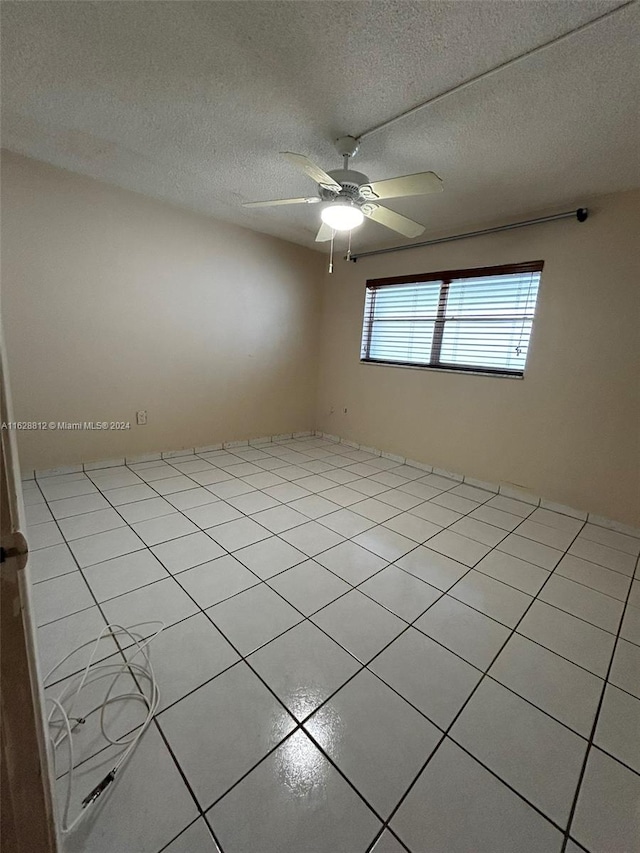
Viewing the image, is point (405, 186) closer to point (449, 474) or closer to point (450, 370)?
point (450, 370)

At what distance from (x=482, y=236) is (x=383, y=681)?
11.2ft

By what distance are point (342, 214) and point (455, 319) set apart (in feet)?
6.03

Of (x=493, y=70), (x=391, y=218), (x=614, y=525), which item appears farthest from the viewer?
(x=614, y=525)

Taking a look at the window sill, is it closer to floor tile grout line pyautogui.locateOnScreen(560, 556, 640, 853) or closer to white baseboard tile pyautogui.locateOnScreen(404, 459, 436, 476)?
white baseboard tile pyautogui.locateOnScreen(404, 459, 436, 476)

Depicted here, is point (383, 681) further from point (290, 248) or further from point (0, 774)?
point (290, 248)

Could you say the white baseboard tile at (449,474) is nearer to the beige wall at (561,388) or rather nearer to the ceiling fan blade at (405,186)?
the beige wall at (561,388)

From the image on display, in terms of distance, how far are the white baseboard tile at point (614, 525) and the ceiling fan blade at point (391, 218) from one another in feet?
8.24

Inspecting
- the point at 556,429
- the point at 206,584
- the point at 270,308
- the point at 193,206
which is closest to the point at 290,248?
the point at 270,308

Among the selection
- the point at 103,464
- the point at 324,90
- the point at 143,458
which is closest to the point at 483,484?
the point at 324,90

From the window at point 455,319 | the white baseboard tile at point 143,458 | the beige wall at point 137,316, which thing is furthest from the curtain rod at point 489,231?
the white baseboard tile at point 143,458

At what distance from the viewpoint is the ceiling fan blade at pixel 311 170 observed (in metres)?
1.60

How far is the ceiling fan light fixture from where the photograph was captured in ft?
6.41

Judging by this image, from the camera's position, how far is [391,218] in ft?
7.09

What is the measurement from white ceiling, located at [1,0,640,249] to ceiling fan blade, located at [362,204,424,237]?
0.36 m
